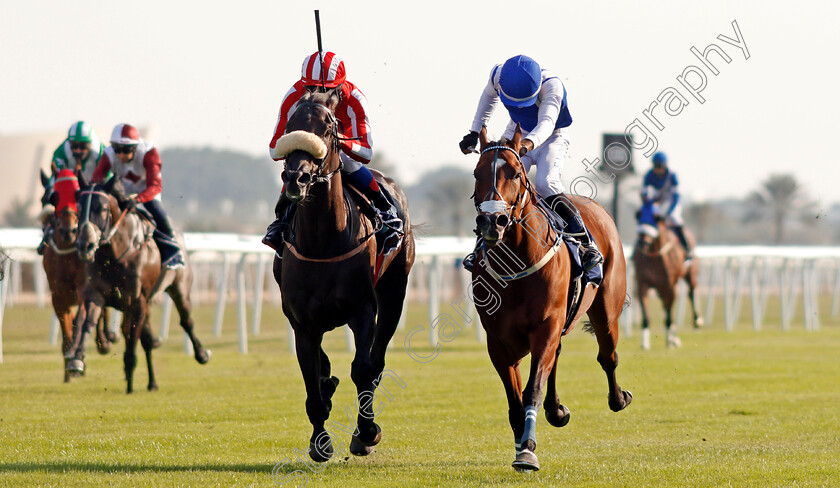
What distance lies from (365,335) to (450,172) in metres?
169

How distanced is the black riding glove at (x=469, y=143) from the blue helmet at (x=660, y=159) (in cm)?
959

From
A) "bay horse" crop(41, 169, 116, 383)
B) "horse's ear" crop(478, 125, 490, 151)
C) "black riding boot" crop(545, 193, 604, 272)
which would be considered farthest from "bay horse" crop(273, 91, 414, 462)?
"bay horse" crop(41, 169, 116, 383)

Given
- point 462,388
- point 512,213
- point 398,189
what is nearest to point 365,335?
point 512,213

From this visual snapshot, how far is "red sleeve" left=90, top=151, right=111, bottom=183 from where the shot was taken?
10.4 meters

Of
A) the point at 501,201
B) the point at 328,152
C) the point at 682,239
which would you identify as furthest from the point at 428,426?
the point at 682,239

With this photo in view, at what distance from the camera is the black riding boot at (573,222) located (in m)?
6.68

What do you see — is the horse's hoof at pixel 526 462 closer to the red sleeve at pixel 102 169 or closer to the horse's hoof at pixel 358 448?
the horse's hoof at pixel 358 448

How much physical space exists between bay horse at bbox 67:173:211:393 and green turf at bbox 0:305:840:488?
56 cm

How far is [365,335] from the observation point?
6289 millimetres

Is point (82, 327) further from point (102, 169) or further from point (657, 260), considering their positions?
point (657, 260)

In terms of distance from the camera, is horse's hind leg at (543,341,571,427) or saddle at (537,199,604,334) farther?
horse's hind leg at (543,341,571,427)

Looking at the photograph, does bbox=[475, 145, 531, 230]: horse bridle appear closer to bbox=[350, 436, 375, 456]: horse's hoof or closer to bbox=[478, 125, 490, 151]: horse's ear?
bbox=[478, 125, 490, 151]: horse's ear

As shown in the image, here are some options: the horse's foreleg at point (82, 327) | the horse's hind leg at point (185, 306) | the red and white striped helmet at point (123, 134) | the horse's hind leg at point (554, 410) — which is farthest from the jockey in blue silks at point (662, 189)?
the horse's hind leg at point (554, 410)

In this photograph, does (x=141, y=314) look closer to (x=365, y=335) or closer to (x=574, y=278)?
(x=365, y=335)
